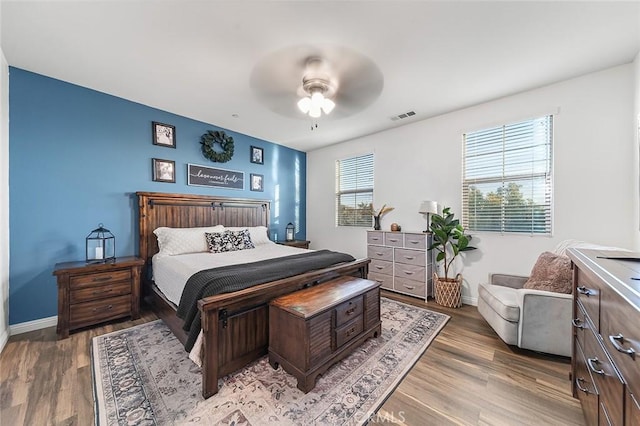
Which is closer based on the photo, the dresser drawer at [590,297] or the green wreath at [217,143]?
the dresser drawer at [590,297]

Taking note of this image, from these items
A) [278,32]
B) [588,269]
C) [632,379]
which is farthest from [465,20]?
[632,379]

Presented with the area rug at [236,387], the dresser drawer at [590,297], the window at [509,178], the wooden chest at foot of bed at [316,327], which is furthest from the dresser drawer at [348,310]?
the window at [509,178]

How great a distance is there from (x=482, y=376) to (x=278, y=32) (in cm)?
322

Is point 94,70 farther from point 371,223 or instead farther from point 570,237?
point 570,237

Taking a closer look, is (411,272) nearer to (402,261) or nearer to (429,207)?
(402,261)

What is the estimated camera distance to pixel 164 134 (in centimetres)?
363

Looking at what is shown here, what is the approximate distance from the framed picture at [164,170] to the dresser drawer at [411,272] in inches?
148

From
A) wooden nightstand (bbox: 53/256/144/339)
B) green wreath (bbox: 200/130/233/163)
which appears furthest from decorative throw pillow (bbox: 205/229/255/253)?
green wreath (bbox: 200/130/233/163)

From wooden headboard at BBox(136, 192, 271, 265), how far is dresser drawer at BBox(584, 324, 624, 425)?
4.25 m

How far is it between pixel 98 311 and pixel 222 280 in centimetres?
196

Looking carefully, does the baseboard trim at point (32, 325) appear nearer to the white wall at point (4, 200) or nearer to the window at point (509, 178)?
the white wall at point (4, 200)

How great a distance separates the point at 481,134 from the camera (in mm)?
3432

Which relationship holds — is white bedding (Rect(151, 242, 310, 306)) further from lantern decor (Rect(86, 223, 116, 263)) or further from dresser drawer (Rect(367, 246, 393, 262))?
dresser drawer (Rect(367, 246, 393, 262))

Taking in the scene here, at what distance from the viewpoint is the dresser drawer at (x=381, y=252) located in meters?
3.95
